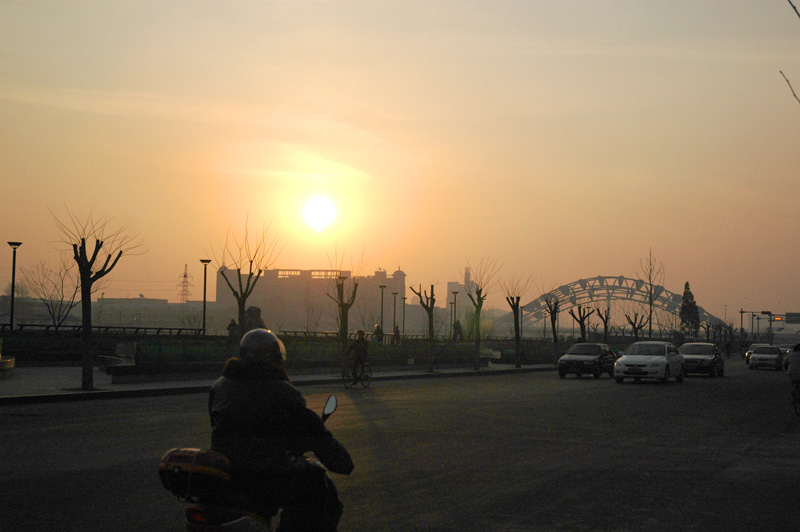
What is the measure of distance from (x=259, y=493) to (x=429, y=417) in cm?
1275

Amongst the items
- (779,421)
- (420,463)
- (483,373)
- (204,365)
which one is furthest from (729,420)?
(483,373)

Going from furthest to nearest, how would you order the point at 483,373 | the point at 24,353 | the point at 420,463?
1. the point at 483,373
2. the point at 24,353
3. the point at 420,463

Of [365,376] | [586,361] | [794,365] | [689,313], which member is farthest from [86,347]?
[689,313]

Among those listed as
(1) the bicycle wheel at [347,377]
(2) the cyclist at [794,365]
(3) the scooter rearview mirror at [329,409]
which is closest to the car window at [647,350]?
(1) the bicycle wheel at [347,377]

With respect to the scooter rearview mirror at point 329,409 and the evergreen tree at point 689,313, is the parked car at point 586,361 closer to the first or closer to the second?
the scooter rearview mirror at point 329,409

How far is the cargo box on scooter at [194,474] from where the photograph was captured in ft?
12.5

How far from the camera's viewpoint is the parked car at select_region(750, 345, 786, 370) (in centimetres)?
4953

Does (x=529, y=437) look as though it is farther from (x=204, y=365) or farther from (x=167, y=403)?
(x=204, y=365)

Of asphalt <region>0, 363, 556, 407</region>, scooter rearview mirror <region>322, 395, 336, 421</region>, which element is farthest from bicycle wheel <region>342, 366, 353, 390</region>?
scooter rearview mirror <region>322, 395, 336, 421</region>

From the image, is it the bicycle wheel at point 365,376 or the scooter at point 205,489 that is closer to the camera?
the scooter at point 205,489

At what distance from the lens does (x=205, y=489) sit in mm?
3816

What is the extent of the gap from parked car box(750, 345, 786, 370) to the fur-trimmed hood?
5046 cm

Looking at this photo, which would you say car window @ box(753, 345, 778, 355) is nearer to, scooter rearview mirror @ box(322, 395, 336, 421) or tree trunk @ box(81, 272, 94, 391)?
tree trunk @ box(81, 272, 94, 391)

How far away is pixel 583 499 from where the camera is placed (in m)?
8.16
